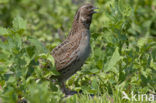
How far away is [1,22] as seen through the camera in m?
10.3

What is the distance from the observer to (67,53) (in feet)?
17.1

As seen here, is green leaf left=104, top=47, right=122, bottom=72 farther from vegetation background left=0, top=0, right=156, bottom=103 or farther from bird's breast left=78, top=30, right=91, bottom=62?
bird's breast left=78, top=30, right=91, bottom=62

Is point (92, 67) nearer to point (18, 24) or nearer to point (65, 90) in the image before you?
point (65, 90)

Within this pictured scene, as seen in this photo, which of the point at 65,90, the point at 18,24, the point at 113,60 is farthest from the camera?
the point at 65,90

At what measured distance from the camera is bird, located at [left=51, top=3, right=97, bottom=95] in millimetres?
5156

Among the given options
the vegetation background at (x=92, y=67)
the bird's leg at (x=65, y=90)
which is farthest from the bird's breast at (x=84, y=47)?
the bird's leg at (x=65, y=90)

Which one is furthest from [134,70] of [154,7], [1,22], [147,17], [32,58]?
[1,22]

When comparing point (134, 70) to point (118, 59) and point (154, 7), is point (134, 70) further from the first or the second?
point (154, 7)

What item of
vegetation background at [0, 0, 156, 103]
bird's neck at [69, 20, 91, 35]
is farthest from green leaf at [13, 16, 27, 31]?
bird's neck at [69, 20, 91, 35]

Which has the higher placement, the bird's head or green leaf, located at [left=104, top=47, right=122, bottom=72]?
the bird's head

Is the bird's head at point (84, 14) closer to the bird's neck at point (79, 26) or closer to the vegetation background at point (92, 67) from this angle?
the bird's neck at point (79, 26)

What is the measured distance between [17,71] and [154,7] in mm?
6183

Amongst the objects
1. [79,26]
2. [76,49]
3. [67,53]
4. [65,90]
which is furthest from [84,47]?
[65,90]

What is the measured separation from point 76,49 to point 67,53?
158 millimetres
